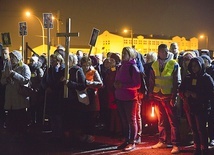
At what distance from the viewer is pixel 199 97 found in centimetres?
670

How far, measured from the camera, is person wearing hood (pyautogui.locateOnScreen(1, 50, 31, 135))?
867cm

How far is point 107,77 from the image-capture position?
30.5 feet

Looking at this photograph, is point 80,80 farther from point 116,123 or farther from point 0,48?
point 0,48

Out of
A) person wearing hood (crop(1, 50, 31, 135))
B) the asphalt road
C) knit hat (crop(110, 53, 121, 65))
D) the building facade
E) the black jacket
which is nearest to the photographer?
the black jacket

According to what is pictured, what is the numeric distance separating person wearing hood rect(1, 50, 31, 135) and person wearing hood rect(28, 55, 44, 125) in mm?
756

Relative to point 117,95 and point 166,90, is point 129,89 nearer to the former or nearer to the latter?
point 117,95

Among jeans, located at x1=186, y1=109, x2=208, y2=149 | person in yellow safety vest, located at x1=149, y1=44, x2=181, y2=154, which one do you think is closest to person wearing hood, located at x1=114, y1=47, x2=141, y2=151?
person in yellow safety vest, located at x1=149, y1=44, x2=181, y2=154

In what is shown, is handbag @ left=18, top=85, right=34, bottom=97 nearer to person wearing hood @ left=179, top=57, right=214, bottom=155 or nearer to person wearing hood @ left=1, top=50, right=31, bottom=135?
person wearing hood @ left=1, top=50, right=31, bottom=135

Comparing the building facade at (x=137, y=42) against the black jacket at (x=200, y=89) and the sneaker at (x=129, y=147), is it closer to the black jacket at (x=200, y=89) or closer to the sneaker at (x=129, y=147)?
the sneaker at (x=129, y=147)

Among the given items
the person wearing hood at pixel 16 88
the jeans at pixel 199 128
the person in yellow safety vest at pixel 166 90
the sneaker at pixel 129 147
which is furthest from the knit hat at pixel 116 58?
the jeans at pixel 199 128

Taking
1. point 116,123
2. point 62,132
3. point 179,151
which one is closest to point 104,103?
point 116,123

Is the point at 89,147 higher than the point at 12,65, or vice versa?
the point at 12,65

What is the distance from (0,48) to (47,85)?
2.21m

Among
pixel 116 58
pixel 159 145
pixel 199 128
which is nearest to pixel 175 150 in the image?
pixel 159 145
